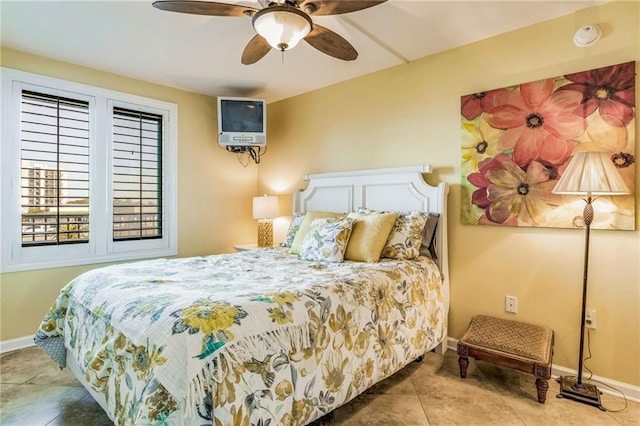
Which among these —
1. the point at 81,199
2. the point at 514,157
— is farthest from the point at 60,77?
the point at 514,157

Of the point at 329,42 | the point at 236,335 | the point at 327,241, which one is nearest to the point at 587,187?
the point at 327,241

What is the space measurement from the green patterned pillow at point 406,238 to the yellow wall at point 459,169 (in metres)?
0.39

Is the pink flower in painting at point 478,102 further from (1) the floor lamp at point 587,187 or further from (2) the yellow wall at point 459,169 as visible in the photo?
(1) the floor lamp at point 587,187

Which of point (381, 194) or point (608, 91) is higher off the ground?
point (608, 91)

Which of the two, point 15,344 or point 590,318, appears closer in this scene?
point 590,318

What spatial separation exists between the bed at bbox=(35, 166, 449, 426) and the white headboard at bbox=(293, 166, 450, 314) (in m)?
0.04

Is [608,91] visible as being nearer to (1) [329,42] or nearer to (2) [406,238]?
(2) [406,238]

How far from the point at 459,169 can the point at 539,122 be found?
2.09 feet

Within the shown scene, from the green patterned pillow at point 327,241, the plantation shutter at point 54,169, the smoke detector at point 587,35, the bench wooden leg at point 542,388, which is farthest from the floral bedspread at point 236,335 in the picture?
the smoke detector at point 587,35

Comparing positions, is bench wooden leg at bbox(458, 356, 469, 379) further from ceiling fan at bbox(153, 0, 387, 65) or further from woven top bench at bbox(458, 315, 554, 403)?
ceiling fan at bbox(153, 0, 387, 65)

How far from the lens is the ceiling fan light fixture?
1725 mm

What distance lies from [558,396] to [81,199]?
408 centimetres

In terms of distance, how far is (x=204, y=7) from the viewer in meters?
1.81

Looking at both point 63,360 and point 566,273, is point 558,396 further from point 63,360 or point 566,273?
point 63,360
